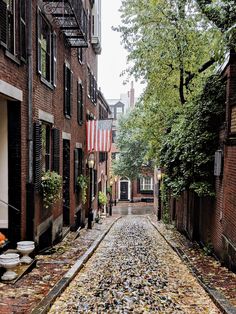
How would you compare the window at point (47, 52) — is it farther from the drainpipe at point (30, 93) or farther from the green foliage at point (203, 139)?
the green foliage at point (203, 139)

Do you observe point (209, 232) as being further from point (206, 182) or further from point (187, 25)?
point (187, 25)

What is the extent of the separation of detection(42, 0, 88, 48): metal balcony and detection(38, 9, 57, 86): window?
0.45m

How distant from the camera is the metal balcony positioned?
11432 millimetres

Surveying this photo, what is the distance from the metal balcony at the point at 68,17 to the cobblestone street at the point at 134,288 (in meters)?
7.39

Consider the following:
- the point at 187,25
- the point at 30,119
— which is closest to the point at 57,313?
the point at 30,119

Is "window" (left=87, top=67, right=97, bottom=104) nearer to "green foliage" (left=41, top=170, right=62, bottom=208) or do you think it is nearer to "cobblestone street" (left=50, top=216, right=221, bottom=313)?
"green foliage" (left=41, top=170, right=62, bottom=208)

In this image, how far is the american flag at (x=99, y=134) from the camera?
17264 mm

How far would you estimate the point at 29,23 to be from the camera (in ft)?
31.0

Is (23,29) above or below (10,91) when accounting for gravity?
above

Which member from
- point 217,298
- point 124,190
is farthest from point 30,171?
point 124,190

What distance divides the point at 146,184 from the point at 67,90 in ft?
120

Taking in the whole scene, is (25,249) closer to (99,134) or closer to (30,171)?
(30,171)

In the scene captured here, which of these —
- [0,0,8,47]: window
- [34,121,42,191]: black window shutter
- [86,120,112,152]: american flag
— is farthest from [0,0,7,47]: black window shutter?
[86,120,112,152]: american flag

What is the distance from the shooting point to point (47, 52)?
12.1 metres
